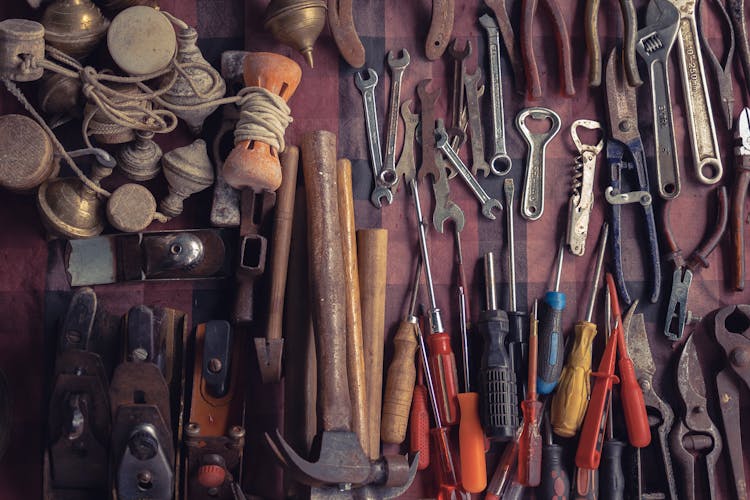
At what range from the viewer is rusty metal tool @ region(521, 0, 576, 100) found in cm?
225

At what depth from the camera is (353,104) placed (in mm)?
2277

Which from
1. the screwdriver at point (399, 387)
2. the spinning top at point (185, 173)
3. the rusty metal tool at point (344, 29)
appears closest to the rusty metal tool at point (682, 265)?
the screwdriver at point (399, 387)

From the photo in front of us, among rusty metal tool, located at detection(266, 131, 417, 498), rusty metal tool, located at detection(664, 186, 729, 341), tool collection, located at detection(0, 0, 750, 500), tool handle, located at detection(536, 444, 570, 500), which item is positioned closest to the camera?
rusty metal tool, located at detection(266, 131, 417, 498)

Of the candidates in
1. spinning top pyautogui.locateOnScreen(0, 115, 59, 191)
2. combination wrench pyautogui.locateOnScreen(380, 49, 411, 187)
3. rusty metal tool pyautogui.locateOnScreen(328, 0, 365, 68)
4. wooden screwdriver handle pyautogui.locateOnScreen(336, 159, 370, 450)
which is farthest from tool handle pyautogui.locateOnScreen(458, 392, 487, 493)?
spinning top pyautogui.locateOnScreen(0, 115, 59, 191)

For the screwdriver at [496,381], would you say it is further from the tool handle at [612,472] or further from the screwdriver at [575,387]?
the tool handle at [612,472]

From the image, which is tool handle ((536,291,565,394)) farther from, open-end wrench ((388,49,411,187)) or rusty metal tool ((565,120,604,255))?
open-end wrench ((388,49,411,187))

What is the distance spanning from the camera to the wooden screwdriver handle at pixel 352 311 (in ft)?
6.61

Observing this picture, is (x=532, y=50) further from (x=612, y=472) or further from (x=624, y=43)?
(x=612, y=472)

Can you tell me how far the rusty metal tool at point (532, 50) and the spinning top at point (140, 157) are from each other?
925mm

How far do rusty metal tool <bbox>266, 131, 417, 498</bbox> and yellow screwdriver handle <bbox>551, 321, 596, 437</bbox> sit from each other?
1.24 ft

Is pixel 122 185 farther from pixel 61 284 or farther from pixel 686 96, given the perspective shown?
pixel 686 96

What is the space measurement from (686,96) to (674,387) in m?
0.73

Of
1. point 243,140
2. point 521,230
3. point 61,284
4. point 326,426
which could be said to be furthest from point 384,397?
point 61,284

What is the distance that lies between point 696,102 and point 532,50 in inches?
17.4
